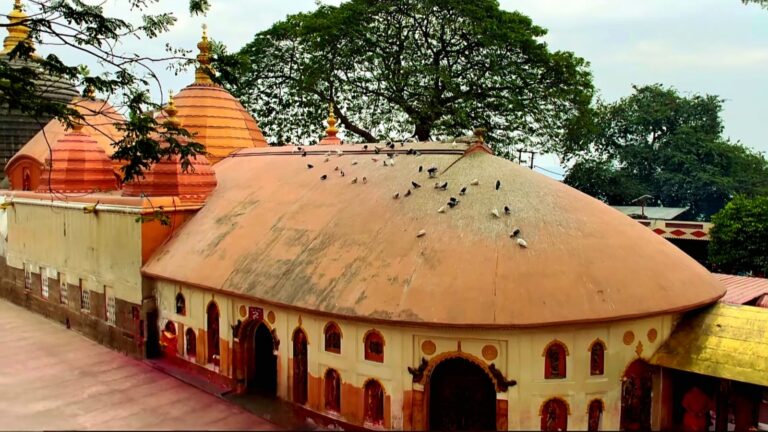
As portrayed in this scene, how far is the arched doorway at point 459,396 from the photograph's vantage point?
27.3ft

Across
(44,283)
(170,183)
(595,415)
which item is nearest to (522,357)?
(595,415)

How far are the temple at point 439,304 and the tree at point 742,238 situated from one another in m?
9.71

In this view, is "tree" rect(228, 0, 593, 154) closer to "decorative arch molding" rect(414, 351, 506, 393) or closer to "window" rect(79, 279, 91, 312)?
"window" rect(79, 279, 91, 312)

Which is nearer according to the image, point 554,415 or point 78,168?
point 554,415

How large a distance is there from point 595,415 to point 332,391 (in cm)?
385

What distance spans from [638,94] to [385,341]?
98.4ft

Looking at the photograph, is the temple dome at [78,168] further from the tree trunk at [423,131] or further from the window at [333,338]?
the tree trunk at [423,131]

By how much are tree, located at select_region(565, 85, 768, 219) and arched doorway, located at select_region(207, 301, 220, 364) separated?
23507 mm

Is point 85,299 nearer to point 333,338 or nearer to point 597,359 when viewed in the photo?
point 333,338

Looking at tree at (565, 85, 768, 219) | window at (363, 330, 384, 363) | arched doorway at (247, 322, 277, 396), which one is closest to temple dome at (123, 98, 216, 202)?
arched doorway at (247, 322, 277, 396)

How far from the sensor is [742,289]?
520 inches

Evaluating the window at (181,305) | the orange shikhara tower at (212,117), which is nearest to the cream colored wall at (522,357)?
the window at (181,305)

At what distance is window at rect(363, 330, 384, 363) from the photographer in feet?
27.6

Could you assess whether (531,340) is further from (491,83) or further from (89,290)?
(491,83)
